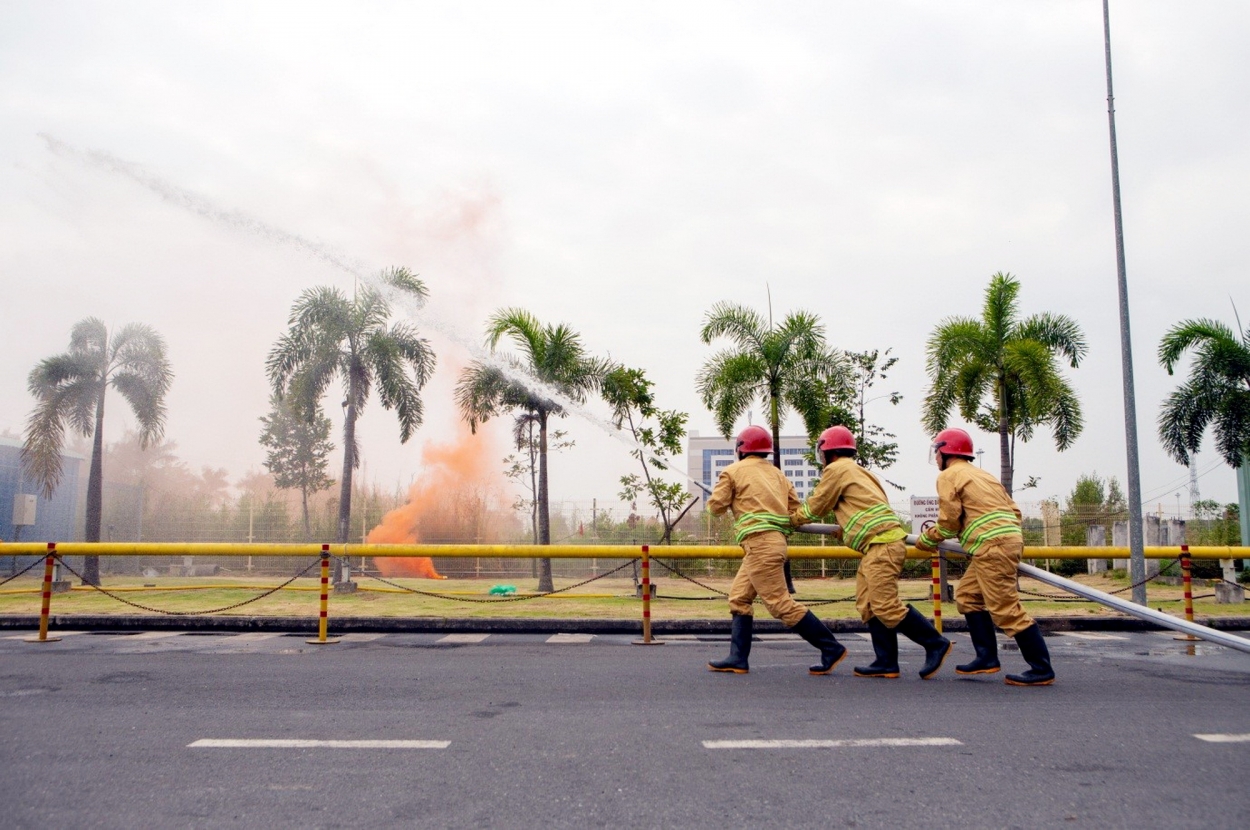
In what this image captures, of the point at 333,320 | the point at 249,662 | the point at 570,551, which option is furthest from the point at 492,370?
the point at 249,662

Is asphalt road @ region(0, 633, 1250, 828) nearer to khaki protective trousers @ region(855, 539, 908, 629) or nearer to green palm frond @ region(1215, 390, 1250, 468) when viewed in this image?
khaki protective trousers @ region(855, 539, 908, 629)

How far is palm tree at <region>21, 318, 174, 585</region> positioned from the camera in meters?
21.3

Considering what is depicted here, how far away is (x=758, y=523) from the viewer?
23.1 ft

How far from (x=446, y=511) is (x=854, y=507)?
23.5 metres

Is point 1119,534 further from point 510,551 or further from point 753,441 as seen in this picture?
point 753,441

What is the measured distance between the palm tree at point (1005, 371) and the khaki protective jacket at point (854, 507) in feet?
41.6

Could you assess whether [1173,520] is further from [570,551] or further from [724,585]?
[570,551]

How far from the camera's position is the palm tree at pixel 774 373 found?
18859 mm

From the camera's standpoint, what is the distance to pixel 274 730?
4.87m

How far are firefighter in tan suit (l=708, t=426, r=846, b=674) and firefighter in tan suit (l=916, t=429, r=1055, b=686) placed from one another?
1039 millimetres

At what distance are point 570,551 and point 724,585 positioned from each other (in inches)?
441

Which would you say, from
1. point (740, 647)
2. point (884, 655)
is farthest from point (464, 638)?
point (884, 655)

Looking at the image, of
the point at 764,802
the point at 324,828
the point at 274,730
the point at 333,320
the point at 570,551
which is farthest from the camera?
the point at 333,320

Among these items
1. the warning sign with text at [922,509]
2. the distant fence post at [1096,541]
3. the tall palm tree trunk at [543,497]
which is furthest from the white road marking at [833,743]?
the distant fence post at [1096,541]
